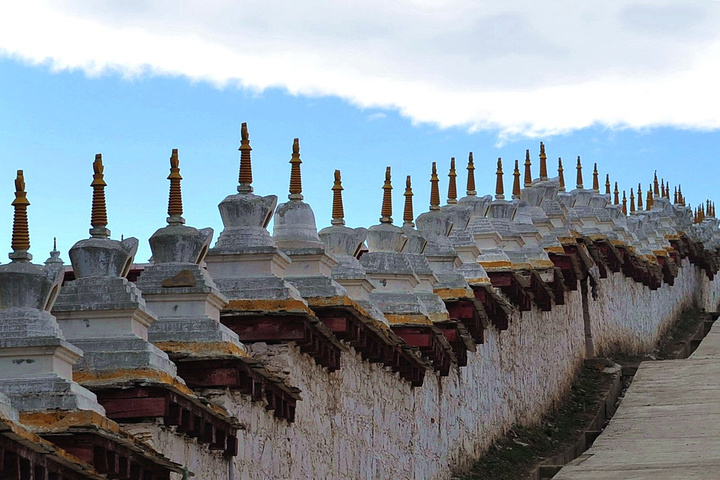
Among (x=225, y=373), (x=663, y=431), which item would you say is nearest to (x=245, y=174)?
(x=225, y=373)

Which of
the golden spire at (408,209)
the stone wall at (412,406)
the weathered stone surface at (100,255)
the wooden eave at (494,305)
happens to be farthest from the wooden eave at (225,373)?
the wooden eave at (494,305)

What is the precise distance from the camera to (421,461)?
19.2 metres

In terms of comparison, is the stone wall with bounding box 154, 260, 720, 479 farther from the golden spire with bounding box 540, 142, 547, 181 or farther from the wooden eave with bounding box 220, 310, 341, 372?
the golden spire with bounding box 540, 142, 547, 181

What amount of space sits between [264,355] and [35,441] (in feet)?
16.5

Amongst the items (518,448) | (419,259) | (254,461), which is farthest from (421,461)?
(254,461)

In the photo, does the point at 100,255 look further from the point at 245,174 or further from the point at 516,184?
the point at 516,184

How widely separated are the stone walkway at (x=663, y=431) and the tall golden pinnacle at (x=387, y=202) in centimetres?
366

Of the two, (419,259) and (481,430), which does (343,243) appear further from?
(481,430)

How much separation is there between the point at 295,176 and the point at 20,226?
5604 millimetres

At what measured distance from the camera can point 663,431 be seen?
2342 centimetres

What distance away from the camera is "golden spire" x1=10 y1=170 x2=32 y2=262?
36.2ft

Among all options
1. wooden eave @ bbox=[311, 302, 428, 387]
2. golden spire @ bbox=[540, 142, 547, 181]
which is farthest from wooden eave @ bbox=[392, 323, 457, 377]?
golden spire @ bbox=[540, 142, 547, 181]

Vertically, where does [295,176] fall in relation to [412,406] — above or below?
above

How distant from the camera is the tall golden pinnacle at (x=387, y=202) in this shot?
19.4 m
